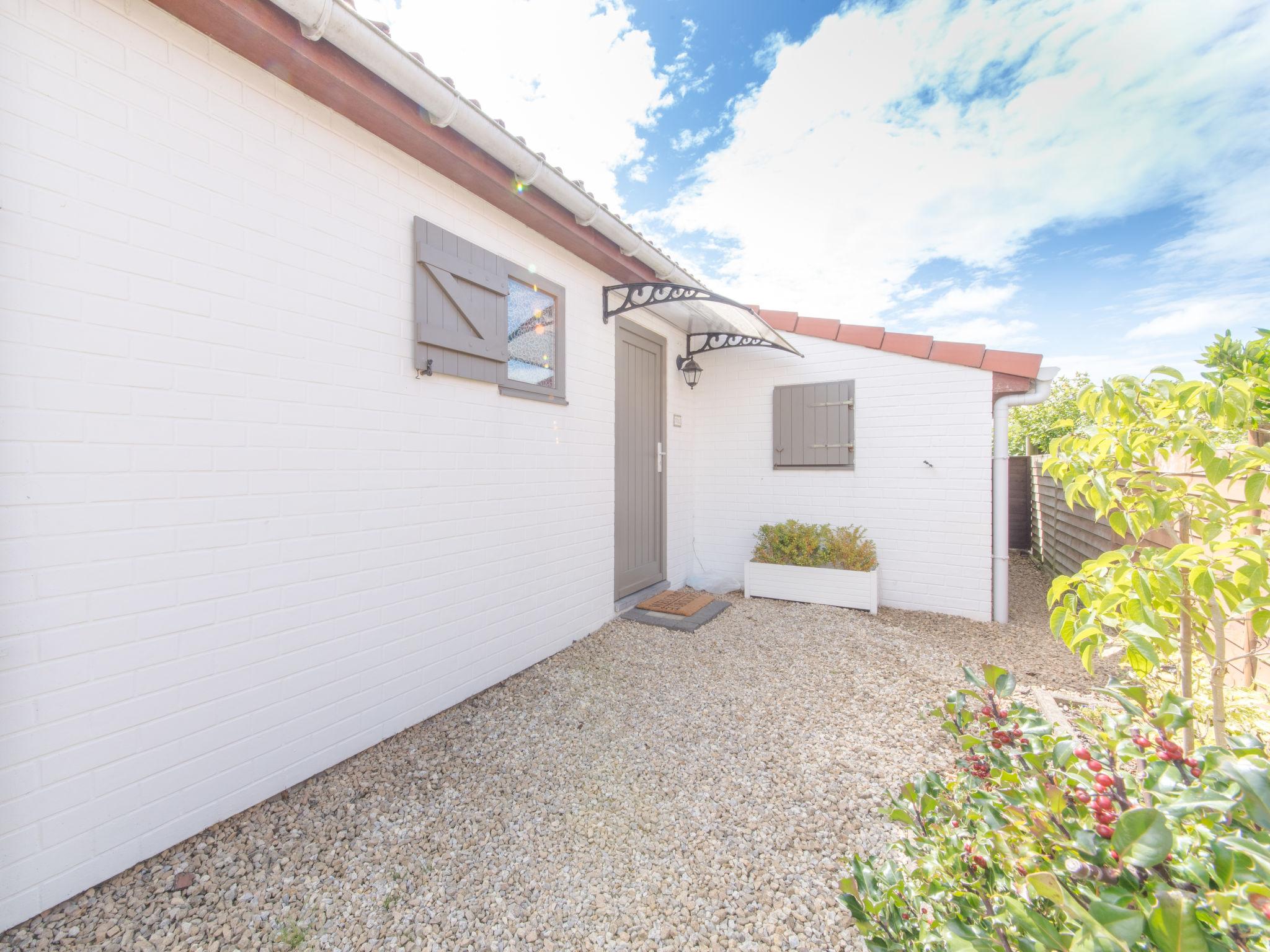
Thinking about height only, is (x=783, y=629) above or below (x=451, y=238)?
below

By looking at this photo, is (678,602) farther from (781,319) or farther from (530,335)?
(781,319)

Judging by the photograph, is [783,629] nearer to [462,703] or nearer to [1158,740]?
[462,703]

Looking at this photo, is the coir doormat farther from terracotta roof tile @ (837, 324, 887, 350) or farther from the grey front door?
terracotta roof tile @ (837, 324, 887, 350)

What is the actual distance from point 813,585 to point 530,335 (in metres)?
3.63

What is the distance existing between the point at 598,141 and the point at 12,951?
520 cm

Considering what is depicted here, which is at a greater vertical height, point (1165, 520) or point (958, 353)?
point (958, 353)

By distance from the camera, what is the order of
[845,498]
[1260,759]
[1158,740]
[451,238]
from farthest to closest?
[845,498] < [451,238] < [1158,740] < [1260,759]

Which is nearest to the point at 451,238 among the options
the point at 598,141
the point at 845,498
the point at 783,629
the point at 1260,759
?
the point at 598,141

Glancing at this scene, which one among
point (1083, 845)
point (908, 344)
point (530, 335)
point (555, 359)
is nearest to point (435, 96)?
point (530, 335)

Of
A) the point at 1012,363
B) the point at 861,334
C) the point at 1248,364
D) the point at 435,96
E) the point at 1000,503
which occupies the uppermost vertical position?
the point at 435,96

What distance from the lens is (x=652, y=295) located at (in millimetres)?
4578

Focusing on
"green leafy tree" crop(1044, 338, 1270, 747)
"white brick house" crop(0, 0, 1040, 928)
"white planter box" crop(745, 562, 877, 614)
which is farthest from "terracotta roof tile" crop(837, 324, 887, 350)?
"green leafy tree" crop(1044, 338, 1270, 747)

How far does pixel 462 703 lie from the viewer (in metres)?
3.14

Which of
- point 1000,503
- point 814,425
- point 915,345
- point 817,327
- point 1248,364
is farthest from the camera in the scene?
point 814,425
